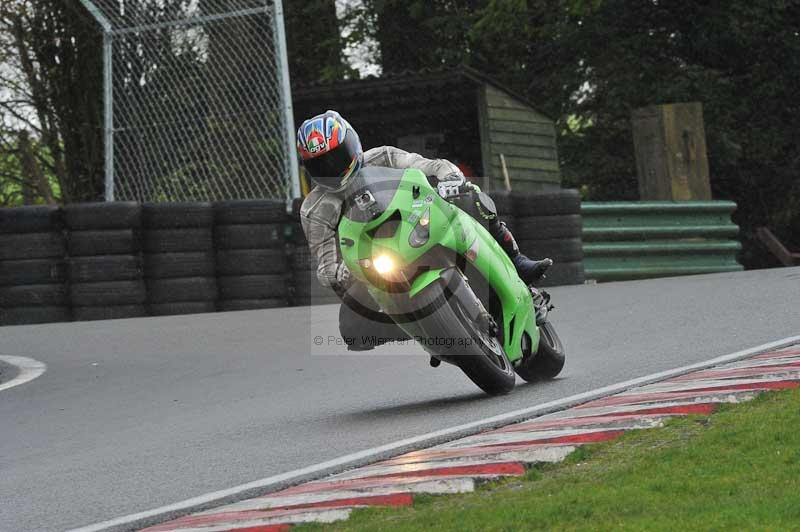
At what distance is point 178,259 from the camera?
14891mm

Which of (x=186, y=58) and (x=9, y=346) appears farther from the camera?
(x=186, y=58)

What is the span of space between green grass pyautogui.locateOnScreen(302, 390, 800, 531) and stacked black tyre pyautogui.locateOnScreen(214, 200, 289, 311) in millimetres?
9155

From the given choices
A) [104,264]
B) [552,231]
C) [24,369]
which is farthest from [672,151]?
[24,369]

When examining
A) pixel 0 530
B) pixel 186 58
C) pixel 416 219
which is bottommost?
pixel 0 530

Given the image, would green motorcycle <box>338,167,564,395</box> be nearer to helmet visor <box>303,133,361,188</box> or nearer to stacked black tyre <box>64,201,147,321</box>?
helmet visor <box>303,133,361,188</box>

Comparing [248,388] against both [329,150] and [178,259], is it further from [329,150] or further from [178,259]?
[178,259]

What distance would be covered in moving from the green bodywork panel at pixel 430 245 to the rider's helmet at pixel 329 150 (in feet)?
0.65

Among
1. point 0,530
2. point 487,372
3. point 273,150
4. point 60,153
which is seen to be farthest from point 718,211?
point 0,530

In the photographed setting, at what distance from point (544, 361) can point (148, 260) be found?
7347 millimetres

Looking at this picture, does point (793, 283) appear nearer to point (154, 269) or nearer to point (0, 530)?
point (154, 269)

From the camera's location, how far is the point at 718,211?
17625 mm

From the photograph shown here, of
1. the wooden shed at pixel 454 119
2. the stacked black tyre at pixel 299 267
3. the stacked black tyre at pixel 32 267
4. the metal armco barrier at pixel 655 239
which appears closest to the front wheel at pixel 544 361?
the stacked black tyre at pixel 299 267

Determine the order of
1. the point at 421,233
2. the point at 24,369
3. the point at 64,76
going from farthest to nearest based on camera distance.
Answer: the point at 64,76 < the point at 24,369 < the point at 421,233

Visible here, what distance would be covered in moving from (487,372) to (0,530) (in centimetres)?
271
